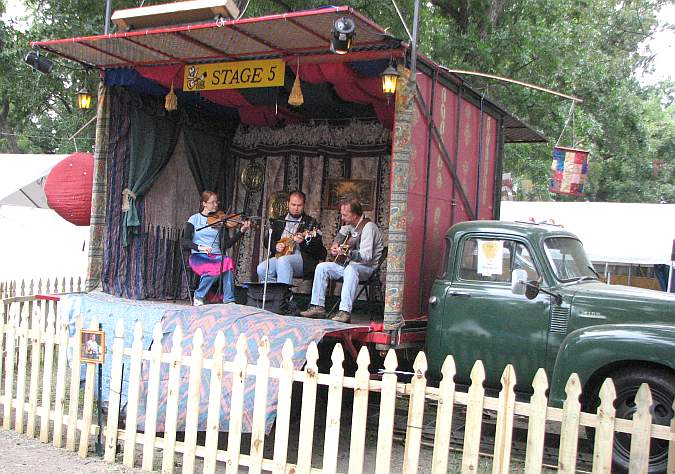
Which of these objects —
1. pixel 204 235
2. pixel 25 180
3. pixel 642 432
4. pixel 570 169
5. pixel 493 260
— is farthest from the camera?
pixel 25 180

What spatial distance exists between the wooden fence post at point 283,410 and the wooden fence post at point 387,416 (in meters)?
0.72

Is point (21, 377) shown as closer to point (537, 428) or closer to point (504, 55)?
point (537, 428)

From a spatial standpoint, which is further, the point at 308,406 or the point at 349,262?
the point at 349,262

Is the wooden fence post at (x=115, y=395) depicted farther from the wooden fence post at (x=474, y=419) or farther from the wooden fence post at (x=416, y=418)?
the wooden fence post at (x=474, y=419)

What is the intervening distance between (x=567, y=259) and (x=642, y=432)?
8.93ft

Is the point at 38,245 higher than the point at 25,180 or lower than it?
lower

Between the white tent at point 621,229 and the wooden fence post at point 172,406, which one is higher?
the white tent at point 621,229

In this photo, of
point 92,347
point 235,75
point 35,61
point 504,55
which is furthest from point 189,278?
point 504,55

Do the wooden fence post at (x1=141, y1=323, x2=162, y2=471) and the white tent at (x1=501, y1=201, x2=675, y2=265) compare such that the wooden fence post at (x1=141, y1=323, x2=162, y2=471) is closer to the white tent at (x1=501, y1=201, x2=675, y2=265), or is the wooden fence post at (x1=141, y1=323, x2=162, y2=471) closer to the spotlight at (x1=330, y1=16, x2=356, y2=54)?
the spotlight at (x1=330, y1=16, x2=356, y2=54)

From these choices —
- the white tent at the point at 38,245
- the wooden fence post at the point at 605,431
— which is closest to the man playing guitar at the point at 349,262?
the wooden fence post at the point at 605,431

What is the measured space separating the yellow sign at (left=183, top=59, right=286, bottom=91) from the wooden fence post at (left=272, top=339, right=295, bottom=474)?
3.53m

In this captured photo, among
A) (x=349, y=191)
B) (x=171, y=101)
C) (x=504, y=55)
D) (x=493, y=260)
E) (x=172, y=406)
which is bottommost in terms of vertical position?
(x=172, y=406)

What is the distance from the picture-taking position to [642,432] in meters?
3.87

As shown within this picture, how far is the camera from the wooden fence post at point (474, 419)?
434 centimetres
